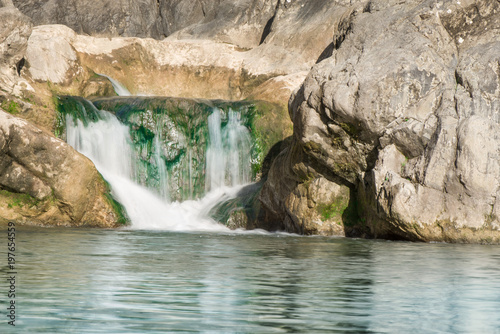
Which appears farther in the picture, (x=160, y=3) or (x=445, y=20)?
(x=160, y=3)

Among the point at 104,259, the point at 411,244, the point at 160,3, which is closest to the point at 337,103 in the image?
the point at 411,244

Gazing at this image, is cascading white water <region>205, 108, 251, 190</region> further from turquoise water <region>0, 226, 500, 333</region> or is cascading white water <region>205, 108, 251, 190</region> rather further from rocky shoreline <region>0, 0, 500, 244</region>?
turquoise water <region>0, 226, 500, 333</region>

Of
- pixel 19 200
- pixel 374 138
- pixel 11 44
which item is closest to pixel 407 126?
pixel 374 138

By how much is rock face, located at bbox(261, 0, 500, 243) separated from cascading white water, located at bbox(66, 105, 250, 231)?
3726 mm

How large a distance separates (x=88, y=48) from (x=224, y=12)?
7365mm

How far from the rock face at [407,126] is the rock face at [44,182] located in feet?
15.3

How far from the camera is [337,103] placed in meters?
13.3

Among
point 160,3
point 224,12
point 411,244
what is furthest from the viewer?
point 160,3

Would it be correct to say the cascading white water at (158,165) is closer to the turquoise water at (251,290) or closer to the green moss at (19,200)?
the green moss at (19,200)

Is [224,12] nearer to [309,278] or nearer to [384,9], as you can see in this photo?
[384,9]

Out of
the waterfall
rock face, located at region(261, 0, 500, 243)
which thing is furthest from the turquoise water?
the waterfall

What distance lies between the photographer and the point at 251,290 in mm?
6031

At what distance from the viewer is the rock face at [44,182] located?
50.9 ft

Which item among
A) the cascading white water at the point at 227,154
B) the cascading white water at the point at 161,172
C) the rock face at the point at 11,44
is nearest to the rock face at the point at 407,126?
the cascading white water at the point at 227,154
